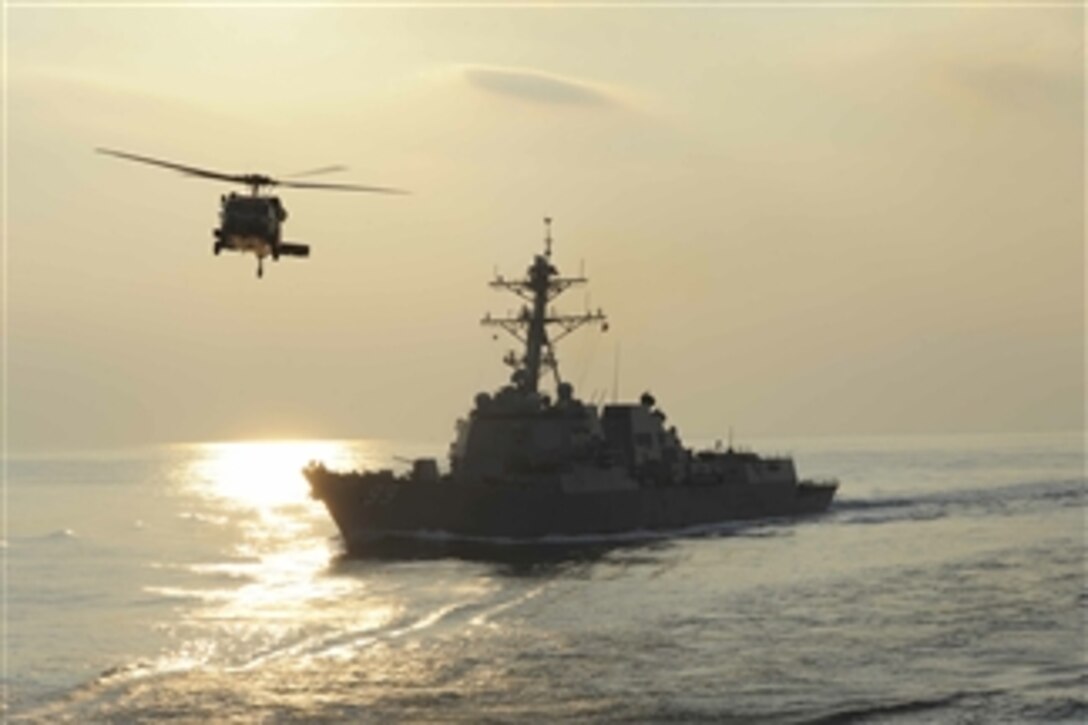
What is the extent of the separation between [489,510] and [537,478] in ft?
7.29

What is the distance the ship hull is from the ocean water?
1870 mm

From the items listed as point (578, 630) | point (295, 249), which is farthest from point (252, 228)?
point (578, 630)

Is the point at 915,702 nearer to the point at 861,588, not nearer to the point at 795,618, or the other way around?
the point at 795,618

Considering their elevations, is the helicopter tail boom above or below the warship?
above

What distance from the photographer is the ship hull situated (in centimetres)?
5275

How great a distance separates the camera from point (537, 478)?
5350 cm

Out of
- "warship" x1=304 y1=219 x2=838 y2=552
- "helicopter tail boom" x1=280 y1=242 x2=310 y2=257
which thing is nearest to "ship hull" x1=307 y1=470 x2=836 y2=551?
"warship" x1=304 y1=219 x2=838 y2=552

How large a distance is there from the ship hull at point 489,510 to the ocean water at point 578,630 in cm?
187

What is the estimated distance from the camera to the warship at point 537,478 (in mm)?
53125

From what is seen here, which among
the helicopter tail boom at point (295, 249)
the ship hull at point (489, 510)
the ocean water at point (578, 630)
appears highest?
the helicopter tail boom at point (295, 249)

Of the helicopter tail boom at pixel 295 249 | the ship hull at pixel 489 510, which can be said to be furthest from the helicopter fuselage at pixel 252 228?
the ship hull at pixel 489 510

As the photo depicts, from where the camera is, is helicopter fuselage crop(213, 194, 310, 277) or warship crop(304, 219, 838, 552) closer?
helicopter fuselage crop(213, 194, 310, 277)

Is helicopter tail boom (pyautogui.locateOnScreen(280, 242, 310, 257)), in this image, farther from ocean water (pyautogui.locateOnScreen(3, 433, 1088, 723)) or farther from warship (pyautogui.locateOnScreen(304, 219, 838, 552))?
warship (pyautogui.locateOnScreen(304, 219, 838, 552))

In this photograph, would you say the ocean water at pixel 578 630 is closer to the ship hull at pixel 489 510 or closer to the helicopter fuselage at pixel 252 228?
the ship hull at pixel 489 510
